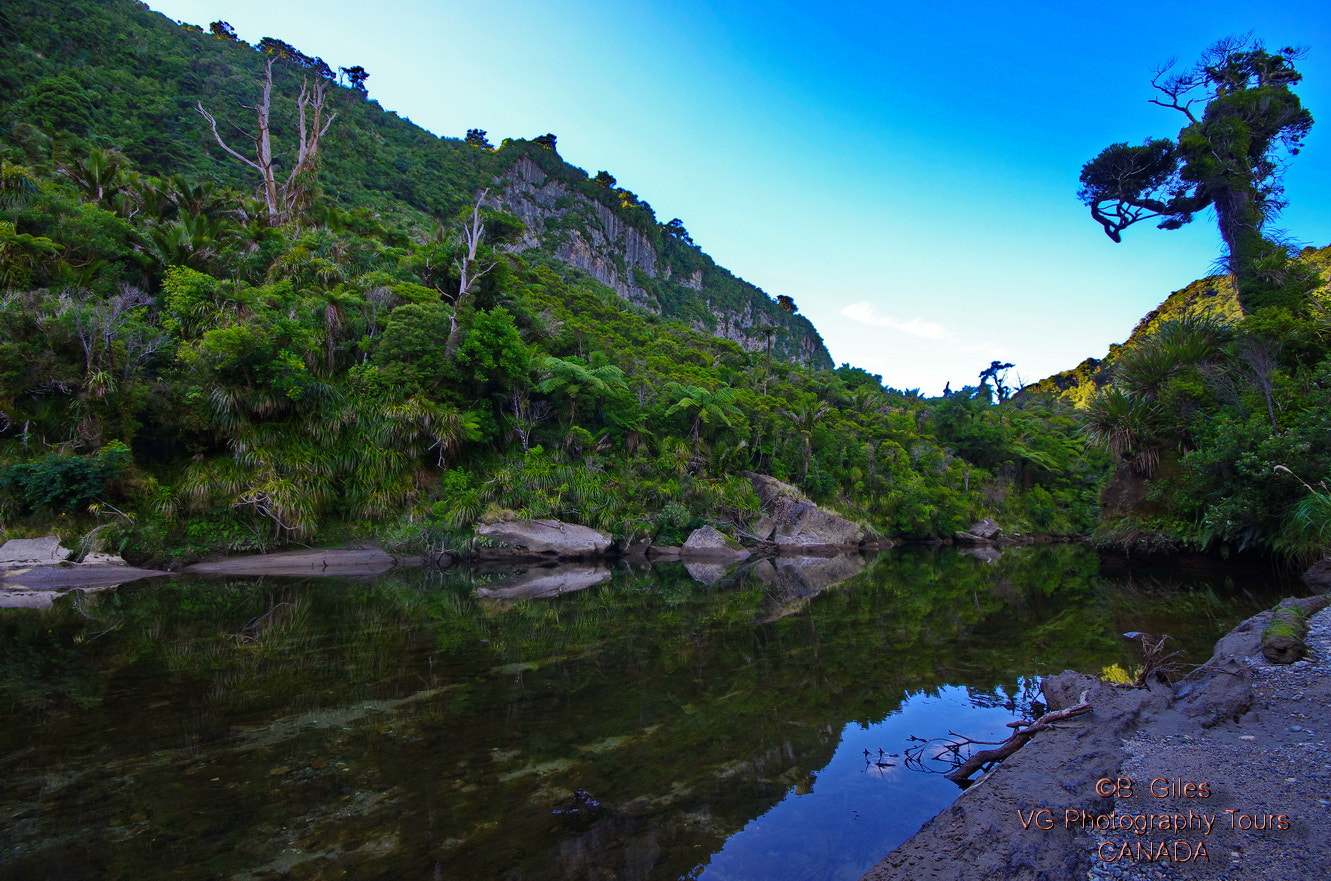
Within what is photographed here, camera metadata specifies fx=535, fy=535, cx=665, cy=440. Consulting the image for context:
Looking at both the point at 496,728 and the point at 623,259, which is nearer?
the point at 496,728

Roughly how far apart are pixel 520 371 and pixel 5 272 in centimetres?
1298

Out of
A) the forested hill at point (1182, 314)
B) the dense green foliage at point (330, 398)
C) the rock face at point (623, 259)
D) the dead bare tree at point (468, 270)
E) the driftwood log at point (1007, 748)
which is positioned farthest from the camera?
the rock face at point (623, 259)

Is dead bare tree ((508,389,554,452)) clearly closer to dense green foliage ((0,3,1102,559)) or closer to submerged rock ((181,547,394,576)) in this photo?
dense green foliage ((0,3,1102,559))

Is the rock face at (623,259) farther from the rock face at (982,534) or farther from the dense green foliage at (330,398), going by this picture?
the rock face at (982,534)

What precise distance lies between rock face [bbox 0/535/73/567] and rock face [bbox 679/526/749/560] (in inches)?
653

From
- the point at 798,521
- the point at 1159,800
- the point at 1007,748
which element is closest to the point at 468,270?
the point at 798,521

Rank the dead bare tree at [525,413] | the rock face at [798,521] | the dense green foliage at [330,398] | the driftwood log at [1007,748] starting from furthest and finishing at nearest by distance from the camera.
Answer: the rock face at [798,521] < the dead bare tree at [525,413] < the dense green foliage at [330,398] < the driftwood log at [1007,748]

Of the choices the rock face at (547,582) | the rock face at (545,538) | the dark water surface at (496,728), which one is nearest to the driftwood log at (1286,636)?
the dark water surface at (496,728)

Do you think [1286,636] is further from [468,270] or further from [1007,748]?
[468,270]

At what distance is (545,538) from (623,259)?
2603 inches

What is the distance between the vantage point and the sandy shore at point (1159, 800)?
228cm

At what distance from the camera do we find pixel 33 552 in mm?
11461

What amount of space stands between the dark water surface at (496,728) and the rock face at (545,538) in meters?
7.43

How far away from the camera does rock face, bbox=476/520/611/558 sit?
1722cm
